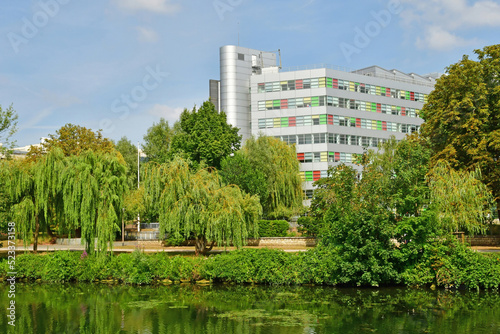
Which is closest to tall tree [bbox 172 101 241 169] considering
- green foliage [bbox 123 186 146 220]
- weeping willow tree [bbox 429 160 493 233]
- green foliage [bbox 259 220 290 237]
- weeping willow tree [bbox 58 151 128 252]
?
green foliage [bbox 123 186 146 220]

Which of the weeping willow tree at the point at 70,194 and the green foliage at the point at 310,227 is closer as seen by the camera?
the weeping willow tree at the point at 70,194

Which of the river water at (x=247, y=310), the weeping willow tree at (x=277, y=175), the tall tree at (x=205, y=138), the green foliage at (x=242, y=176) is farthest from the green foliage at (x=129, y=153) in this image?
the river water at (x=247, y=310)

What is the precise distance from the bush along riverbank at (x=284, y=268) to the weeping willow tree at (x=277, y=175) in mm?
27540

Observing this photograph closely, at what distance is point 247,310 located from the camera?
928 inches

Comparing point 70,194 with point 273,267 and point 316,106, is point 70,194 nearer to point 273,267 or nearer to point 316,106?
point 273,267

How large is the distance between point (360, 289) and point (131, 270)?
14165 millimetres

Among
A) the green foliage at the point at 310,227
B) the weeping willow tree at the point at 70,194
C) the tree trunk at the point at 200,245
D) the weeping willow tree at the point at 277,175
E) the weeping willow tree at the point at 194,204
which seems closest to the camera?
the weeping willow tree at the point at 70,194

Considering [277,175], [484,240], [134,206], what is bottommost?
[484,240]

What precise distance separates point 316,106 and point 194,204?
46.8 m

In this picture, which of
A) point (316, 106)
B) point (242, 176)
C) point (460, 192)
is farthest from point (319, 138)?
point (460, 192)

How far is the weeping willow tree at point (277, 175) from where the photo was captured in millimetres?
59350

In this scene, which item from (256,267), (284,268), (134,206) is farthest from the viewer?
(134,206)

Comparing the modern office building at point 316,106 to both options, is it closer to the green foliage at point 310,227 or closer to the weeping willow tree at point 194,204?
the green foliage at point 310,227

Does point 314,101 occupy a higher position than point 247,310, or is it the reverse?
point 314,101
